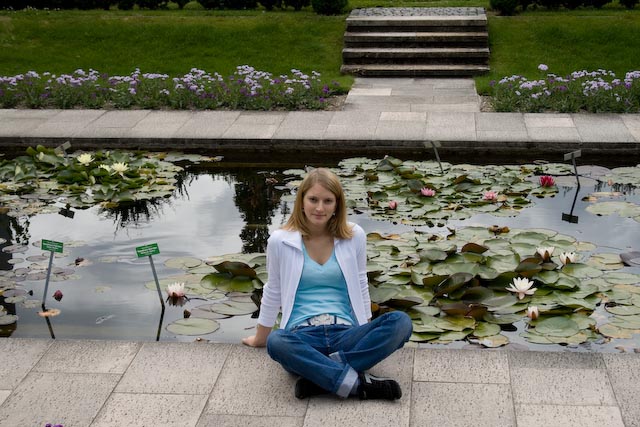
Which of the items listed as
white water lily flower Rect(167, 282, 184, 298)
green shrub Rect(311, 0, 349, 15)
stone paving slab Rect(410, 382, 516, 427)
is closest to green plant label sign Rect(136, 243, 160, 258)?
white water lily flower Rect(167, 282, 184, 298)

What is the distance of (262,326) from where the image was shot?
543 cm

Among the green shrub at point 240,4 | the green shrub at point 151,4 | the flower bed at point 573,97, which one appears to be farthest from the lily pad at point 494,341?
the green shrub at point 151,4

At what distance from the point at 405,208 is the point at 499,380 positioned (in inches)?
140

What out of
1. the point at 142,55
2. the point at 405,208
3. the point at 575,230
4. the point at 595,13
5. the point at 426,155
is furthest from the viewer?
the point at 595,13

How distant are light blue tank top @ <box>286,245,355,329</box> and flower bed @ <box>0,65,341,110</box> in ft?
24.8

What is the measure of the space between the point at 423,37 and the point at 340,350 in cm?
1142

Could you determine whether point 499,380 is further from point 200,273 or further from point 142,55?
point 142,55

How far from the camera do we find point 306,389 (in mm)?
4938

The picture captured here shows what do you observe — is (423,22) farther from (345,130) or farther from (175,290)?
(175,290)

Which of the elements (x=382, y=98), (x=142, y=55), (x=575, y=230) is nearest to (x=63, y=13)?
(x=142, y=55)

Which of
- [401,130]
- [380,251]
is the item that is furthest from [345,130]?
[380,251]

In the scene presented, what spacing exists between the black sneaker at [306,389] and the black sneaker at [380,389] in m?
0.21

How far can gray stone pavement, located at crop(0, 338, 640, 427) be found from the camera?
4.74 metres

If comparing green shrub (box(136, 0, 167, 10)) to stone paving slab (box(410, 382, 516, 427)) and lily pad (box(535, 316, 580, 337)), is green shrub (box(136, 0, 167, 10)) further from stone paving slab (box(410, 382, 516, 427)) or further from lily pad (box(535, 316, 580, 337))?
stone paving slab (box(410, 382, 516, 427))
